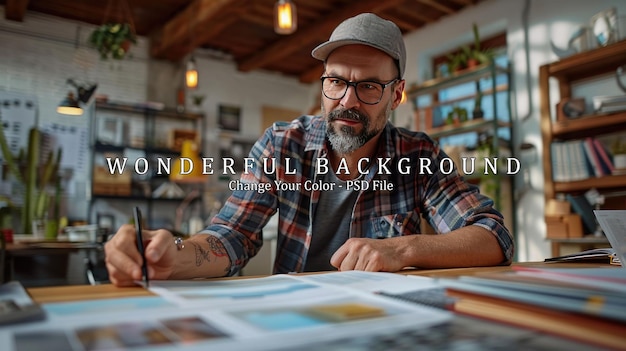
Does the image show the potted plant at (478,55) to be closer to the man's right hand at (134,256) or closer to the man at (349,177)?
the man at (349,177)

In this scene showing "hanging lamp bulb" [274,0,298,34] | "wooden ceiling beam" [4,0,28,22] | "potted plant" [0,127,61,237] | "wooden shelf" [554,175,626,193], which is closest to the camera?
"wooden shelf" [554,175,626,193]

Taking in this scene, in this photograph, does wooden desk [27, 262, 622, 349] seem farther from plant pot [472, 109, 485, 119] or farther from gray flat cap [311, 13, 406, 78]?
plant pot [472, 109, 485, 119]

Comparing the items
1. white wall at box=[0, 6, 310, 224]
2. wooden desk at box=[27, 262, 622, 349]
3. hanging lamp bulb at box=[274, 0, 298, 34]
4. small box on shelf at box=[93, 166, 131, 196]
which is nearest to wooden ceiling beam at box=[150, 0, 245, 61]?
white wall at box=[0, 6, 310, 224]

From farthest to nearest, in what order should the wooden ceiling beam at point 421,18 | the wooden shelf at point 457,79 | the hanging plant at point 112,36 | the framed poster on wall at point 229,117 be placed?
1. the framed poster on wall at point 229,117
2. the wooden ceiling beam at point 421,18
3. the hanging plant at point 112,36
4. the wooden shelf at point 457,79

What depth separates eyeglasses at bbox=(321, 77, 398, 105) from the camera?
1.48 meters

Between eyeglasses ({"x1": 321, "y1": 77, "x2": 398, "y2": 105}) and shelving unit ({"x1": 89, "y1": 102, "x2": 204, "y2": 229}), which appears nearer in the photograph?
eyeglasses ({"x1": 321, "y1": 77, "x2": 398, "y2": 105})

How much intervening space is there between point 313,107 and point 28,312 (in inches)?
274

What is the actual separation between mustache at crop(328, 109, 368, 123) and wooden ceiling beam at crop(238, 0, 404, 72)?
351 centimetres

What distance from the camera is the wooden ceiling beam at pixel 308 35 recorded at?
486 centimetres

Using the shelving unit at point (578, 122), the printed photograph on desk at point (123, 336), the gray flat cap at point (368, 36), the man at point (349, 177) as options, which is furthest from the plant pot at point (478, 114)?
the printed photograph on desk at point (123, 336)

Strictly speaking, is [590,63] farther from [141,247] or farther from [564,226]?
[141,247]

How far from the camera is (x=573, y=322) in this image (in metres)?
0.45

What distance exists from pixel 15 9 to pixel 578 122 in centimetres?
581

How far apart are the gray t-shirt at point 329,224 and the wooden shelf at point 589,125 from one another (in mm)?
2669
